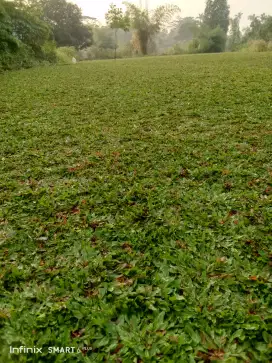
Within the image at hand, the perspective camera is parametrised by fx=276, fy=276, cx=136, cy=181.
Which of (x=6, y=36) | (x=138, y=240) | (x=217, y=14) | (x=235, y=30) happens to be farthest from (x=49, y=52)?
(x=235, y=30)

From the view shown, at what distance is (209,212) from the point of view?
2148mm

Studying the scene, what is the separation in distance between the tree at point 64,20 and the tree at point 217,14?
62.4 feet

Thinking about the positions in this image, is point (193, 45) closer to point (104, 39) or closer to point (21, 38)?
point (104, 39)

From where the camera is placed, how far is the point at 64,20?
26.0 metres

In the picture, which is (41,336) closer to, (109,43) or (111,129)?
(111,129)

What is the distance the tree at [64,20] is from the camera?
25.8 m

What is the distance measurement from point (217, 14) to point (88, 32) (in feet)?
66.3

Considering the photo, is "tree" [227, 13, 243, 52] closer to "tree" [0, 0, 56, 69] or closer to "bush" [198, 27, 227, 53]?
"bush" [198, 27, 227, 53]

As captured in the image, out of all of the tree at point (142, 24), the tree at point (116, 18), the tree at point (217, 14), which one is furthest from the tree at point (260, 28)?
the tree at point (116, 18)

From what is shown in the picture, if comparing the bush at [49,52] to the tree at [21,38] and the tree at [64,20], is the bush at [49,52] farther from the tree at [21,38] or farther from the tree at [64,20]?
the tree at [64,20]

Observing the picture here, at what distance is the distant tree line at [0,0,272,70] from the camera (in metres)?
12.1

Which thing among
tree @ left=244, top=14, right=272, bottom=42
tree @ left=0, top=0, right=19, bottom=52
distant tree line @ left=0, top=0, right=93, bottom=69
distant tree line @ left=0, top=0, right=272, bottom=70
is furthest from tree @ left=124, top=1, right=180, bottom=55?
tree @ left=0, top=0, right=19, bottom=52

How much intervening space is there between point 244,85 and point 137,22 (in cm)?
2529

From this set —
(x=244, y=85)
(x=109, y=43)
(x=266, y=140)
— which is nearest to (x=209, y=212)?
(x=266, y=140)
